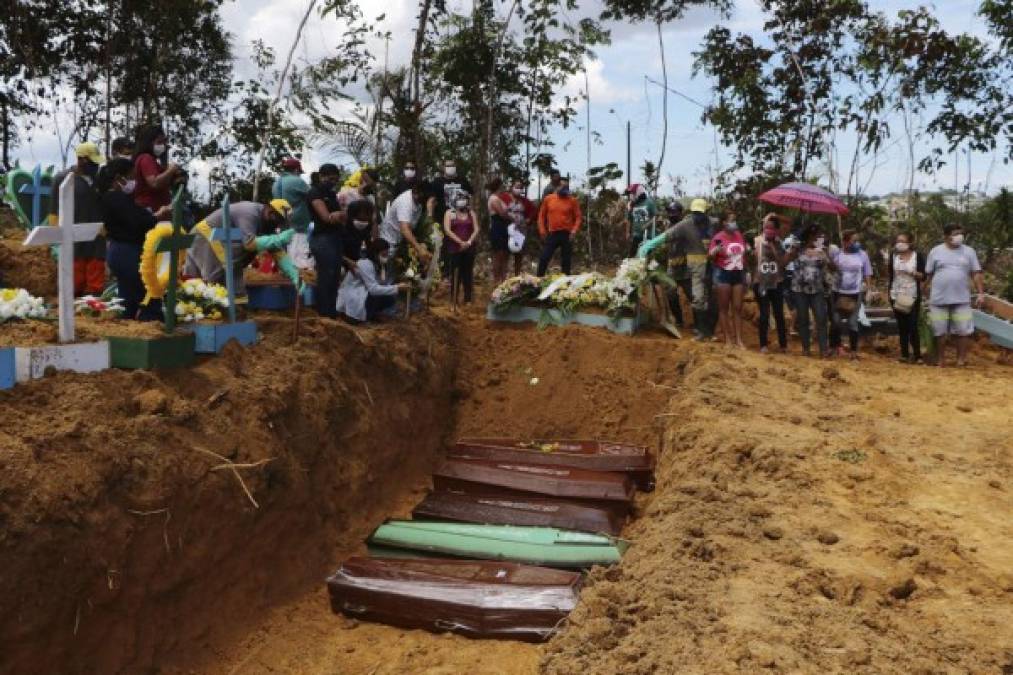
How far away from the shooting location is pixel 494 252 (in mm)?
12820

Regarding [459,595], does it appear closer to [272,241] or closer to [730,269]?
[272,241]

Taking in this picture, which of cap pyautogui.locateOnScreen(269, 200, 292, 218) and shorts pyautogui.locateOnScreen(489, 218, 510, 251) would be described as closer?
cap pyautogui.locateOnScreen(269, 200, 292, 218)

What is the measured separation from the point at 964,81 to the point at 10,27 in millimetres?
15346

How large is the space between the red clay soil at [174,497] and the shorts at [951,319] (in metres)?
7.16

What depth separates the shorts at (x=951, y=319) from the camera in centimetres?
1118

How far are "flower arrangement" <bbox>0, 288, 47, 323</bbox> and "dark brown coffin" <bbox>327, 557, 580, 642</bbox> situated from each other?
267cm

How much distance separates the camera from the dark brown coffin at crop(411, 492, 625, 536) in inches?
276

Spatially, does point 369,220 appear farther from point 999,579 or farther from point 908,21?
point 908,21

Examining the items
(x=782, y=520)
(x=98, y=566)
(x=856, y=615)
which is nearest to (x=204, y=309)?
(x=98, y=566)

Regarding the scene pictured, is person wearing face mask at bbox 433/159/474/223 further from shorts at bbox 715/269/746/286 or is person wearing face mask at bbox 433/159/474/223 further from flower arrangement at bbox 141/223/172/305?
flower arrangement at bbox 141/223/172/305

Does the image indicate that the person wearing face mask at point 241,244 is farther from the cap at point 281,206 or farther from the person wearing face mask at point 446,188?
the person wearing face mask at point 446,188

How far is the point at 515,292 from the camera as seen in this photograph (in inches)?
441

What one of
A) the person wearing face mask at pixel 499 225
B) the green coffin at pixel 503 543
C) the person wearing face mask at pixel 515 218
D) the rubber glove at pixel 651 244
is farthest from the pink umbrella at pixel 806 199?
the green coffin at pixel 503 543

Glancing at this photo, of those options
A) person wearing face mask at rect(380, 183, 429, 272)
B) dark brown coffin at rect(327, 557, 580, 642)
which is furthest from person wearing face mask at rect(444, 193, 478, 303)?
dark brown coffin at rect(327, 557, 580, 642)
